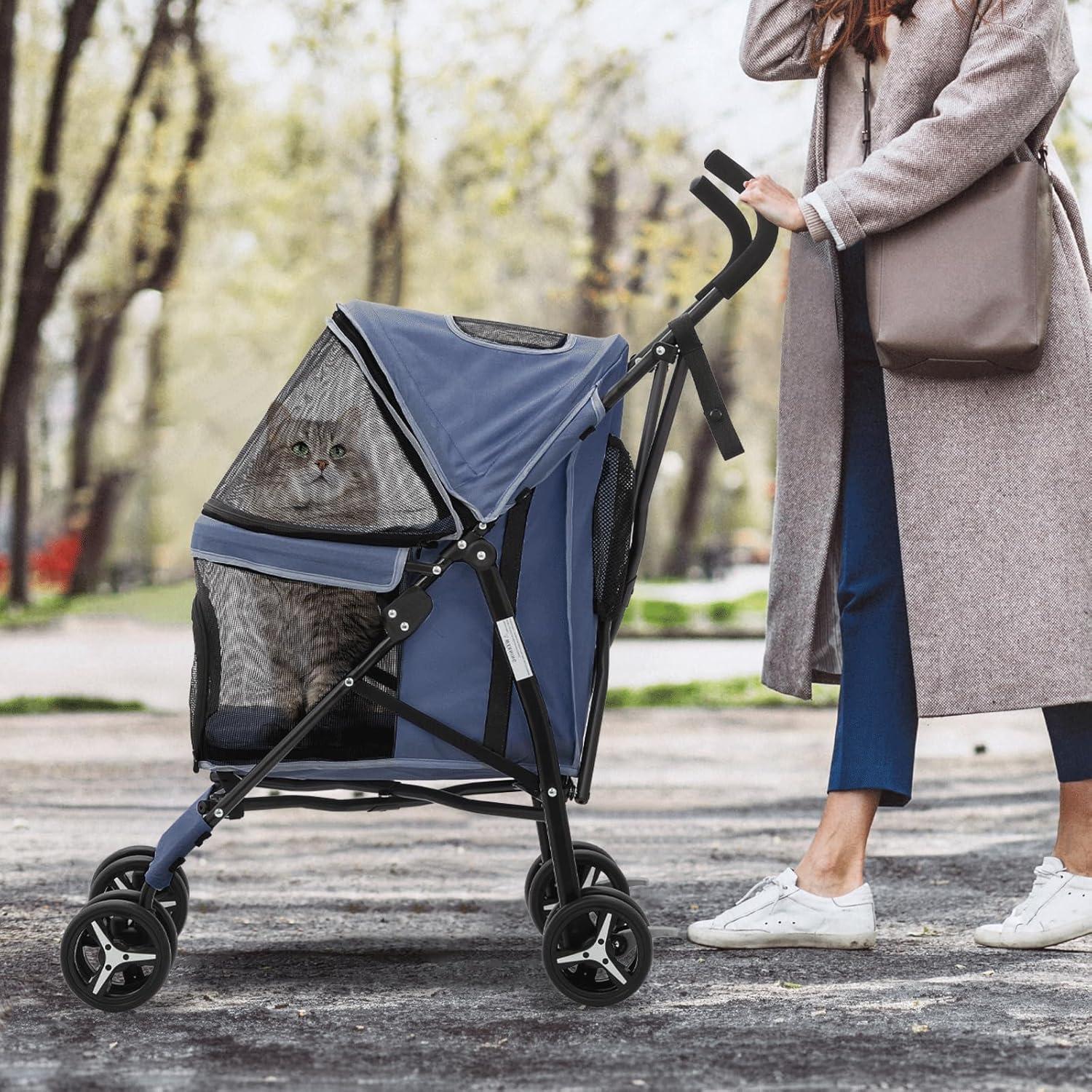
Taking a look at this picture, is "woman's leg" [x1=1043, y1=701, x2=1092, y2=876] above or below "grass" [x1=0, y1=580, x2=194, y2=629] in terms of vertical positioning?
above

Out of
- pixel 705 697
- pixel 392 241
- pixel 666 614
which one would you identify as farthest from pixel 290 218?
pixel 705 697

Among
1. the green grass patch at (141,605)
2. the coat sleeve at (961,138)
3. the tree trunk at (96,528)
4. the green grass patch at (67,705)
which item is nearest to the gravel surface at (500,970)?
the coat sleeve at (961,138)

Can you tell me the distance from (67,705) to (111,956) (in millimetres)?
6706

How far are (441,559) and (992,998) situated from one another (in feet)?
3.96

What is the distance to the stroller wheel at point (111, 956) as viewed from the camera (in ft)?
8.63

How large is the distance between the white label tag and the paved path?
678cm

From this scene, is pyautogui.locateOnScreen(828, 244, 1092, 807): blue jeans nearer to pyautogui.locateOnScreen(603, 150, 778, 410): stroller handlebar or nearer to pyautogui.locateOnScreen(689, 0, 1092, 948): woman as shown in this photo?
pyautogui.locateOnScreen(689, 0, 1092, 948): woman

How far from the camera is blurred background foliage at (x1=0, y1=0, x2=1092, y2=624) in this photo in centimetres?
1166

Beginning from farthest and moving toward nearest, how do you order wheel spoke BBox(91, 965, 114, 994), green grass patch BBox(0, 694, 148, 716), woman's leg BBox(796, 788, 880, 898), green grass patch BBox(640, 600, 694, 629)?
green grass patch BBox(640, 600, 694, 629) < green grass patch BBox(0, 694, 148, 716) < woman's leg BBox(796, 788, 880, 898) < wheel spoke BBox(91, 965, 114, 994)

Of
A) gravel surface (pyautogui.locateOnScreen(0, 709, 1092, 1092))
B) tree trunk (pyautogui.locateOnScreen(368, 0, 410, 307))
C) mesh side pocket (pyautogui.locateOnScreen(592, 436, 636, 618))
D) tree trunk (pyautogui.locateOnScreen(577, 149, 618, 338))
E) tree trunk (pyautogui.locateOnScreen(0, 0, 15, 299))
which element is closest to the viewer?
gravel surface (pyautogui.locateOnScreen(0, 709, 1092, 1092))

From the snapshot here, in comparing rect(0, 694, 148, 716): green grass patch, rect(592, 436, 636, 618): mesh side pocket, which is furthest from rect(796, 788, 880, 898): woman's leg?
rect(0, 694, 148, 716): green grass patch

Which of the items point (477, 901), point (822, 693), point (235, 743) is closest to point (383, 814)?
point (477, 901)

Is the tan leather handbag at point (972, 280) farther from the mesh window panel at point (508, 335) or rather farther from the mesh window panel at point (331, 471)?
the mesh window panel at point (331, 471)

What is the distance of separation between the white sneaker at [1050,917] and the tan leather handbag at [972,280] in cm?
101
